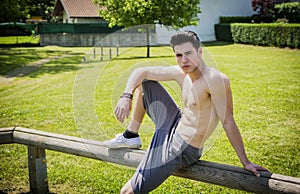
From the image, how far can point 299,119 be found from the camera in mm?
5766

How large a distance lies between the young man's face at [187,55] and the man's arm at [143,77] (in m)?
0.20

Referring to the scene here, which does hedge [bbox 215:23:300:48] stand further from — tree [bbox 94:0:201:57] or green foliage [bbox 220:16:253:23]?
tree [bbox 94:0:201:57]

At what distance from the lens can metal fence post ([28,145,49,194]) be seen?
10.8ft

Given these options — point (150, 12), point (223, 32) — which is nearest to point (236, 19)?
point (223, 32)

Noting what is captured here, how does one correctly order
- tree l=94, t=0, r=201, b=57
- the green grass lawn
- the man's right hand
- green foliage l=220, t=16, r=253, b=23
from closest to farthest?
1. the man's right hand
2. the green grass lawn
3. tree l=94, t=0, r=201, b=57
4. green foliage l=220, t=16, r=253, b=23

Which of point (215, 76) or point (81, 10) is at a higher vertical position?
point (81, 10)

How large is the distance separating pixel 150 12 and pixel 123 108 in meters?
7.86

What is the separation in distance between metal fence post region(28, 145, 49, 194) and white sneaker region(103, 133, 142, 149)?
101 cm

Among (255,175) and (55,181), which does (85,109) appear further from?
(55,181)

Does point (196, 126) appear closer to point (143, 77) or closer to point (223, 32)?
point (143, 77)

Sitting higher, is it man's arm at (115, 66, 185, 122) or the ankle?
man's arm at (115, 66, 185, 122)

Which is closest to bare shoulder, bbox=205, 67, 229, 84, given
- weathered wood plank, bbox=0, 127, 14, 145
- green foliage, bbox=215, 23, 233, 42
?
weathered wood plank, bbox=0, 127, 14, 145

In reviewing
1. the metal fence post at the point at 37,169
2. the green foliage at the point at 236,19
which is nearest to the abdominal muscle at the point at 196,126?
the metal fence post at the point at 37,169

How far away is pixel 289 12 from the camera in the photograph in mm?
23875
